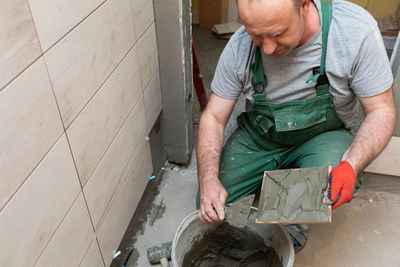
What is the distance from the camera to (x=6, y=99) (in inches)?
30.4

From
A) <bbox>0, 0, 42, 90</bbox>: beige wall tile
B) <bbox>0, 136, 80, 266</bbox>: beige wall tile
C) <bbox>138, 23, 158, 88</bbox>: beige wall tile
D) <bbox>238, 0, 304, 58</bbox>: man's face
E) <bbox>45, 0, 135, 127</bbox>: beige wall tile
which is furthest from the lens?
<bbox>138, 23, 158, 88</bbox>: beige wall tile

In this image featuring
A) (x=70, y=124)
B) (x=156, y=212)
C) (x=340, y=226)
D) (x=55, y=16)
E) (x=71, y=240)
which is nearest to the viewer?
(x=55, y=16)

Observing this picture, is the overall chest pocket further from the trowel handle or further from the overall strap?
the trowel handle

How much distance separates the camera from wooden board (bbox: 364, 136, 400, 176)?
178 cm

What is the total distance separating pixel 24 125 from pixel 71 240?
0.50 meters

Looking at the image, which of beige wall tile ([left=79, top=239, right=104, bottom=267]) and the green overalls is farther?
the green overalls

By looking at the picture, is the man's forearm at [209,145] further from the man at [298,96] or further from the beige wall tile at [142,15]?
the beige wall tile at [142,15]

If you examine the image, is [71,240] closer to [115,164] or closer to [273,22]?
[115,164]

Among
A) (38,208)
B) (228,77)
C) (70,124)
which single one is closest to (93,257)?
(38,208)

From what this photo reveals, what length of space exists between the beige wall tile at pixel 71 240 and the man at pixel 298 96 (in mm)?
437

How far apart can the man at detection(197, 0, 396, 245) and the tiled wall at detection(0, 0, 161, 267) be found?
387 millimetres

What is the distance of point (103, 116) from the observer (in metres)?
1.28

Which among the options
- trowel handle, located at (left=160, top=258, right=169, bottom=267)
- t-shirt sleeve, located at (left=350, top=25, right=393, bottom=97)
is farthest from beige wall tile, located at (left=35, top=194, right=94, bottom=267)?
t-shirt sleeve, located at (left=350, top=25, right=393, bottom=97)

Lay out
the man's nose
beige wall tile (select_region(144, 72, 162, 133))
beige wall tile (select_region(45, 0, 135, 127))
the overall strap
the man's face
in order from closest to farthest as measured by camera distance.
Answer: beige wall tile (select_region(45, 0, 135, 127)), the man's face, the man's nose, the overall strap, beige wall tile (select_region(144, 72, 162, 133))
